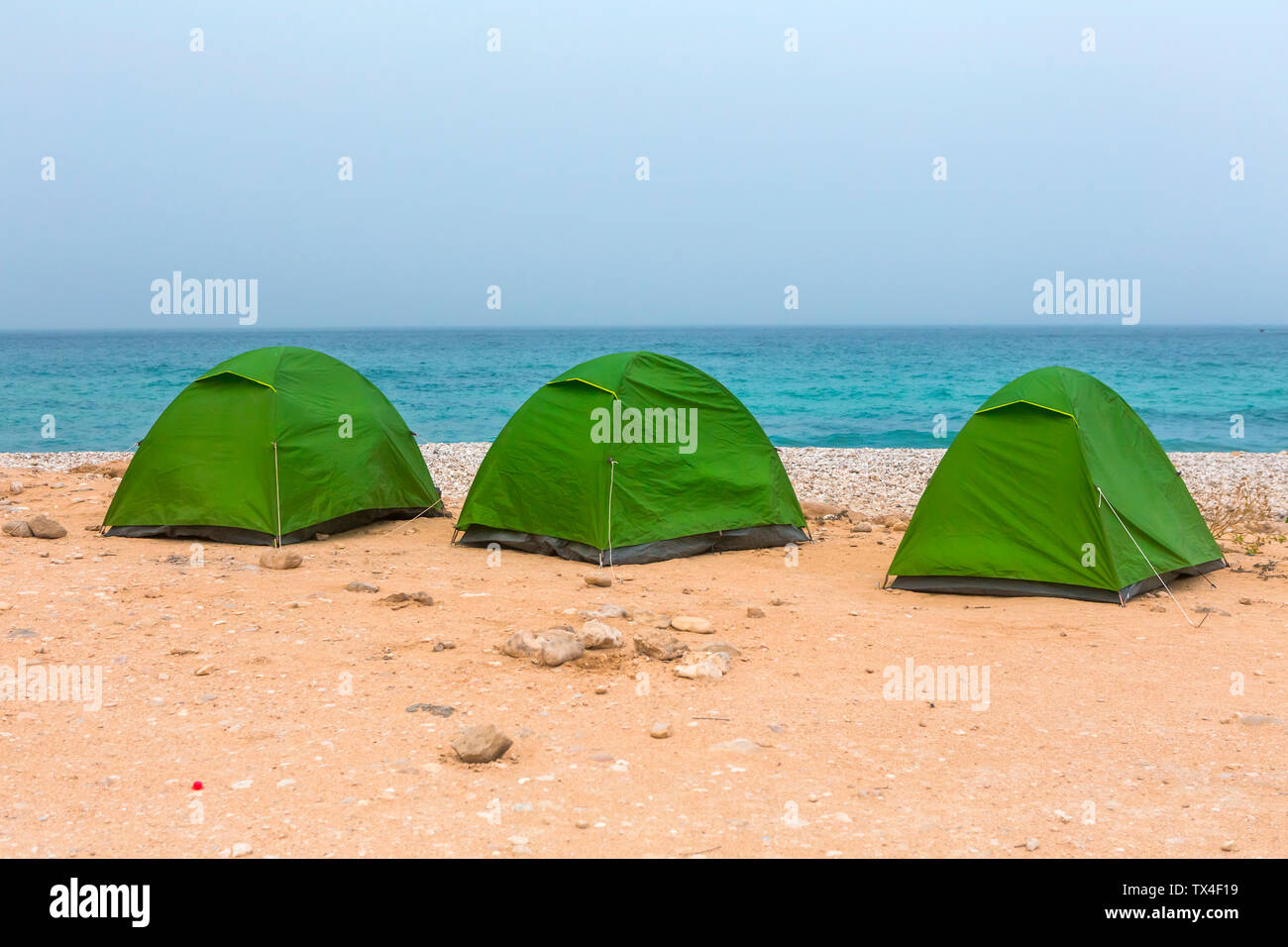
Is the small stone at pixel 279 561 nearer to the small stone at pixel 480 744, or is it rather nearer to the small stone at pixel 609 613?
the small stone at pixel 609 613

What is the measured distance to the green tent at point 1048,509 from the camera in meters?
8.58

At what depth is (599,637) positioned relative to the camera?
22.3 ft

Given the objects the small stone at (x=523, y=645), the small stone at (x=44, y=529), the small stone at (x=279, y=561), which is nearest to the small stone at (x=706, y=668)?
the small stone at (x=523, y=645)

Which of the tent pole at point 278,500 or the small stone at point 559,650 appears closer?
the small stone at point 559,650

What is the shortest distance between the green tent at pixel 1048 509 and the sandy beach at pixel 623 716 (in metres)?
0.27

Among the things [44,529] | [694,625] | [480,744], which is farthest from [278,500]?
[480,744]

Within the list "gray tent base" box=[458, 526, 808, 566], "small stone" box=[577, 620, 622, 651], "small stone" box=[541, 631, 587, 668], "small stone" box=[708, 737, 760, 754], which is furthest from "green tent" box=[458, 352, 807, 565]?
"small stone" box=[708, 737, 760, 754]

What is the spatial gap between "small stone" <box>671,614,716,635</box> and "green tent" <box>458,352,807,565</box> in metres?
2.35

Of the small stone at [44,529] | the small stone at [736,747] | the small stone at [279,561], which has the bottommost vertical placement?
the small stone at [736,747]

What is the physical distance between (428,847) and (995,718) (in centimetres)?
363

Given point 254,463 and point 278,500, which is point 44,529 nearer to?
point 254,463

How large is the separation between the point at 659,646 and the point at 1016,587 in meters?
3.94

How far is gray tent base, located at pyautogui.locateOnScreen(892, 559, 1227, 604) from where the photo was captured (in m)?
8.52

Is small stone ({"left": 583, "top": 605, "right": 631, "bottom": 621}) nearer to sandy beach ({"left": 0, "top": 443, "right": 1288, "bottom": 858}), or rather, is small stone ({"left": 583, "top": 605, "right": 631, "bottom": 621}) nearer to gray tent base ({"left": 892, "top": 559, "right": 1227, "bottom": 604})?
sandy beach ({"left": 0, "top": 443, "right": 1288, "bottom": 858})
